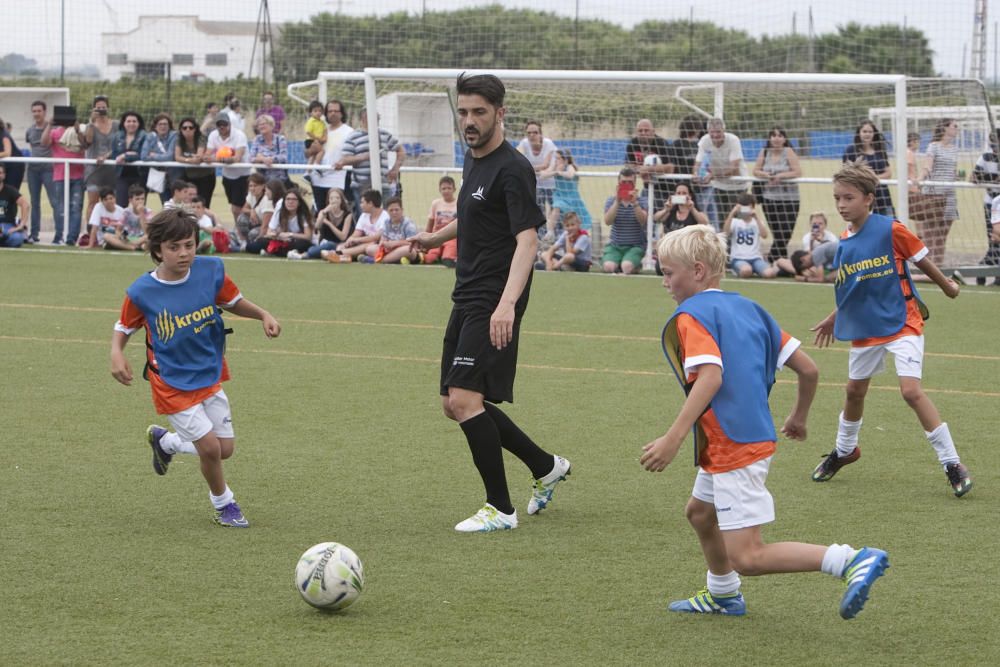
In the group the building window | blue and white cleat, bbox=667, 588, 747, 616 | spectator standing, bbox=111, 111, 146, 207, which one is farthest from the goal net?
the building window

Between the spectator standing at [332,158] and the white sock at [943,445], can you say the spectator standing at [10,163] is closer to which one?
the spectator standing at [332,158]

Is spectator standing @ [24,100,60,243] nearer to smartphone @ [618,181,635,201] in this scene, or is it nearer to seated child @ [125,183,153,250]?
seated child @ [125,183,153,250]

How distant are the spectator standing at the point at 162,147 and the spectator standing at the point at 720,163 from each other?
743cm

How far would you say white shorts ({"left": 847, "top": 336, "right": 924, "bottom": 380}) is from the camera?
642cm

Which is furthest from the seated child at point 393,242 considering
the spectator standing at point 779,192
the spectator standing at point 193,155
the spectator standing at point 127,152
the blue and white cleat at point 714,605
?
the blue and white cleat at point 714,605

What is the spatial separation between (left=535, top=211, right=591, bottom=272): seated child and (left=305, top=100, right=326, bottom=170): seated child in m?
4.33

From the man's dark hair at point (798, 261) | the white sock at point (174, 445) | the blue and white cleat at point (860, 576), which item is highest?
the man's dark hair at point (798, 261)

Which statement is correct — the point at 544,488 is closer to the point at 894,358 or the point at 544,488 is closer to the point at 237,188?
the point at 894,358

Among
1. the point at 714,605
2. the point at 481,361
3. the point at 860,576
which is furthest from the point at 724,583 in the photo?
the point at 481,361

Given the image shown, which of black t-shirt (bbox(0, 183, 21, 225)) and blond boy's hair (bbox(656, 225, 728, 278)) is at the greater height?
black t-shirt (bbox(0, 183, 21, 225))

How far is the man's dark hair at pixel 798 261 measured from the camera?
15.9 metres

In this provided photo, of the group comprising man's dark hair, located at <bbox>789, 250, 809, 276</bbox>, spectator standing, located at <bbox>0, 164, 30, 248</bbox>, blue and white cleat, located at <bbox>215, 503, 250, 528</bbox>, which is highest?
spectator standing, located at <bbox>0, 164, 30, 248</bbox>

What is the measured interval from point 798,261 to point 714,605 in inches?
465

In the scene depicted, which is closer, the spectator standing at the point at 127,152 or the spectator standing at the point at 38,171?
the spectator standing at the point at 127,152
